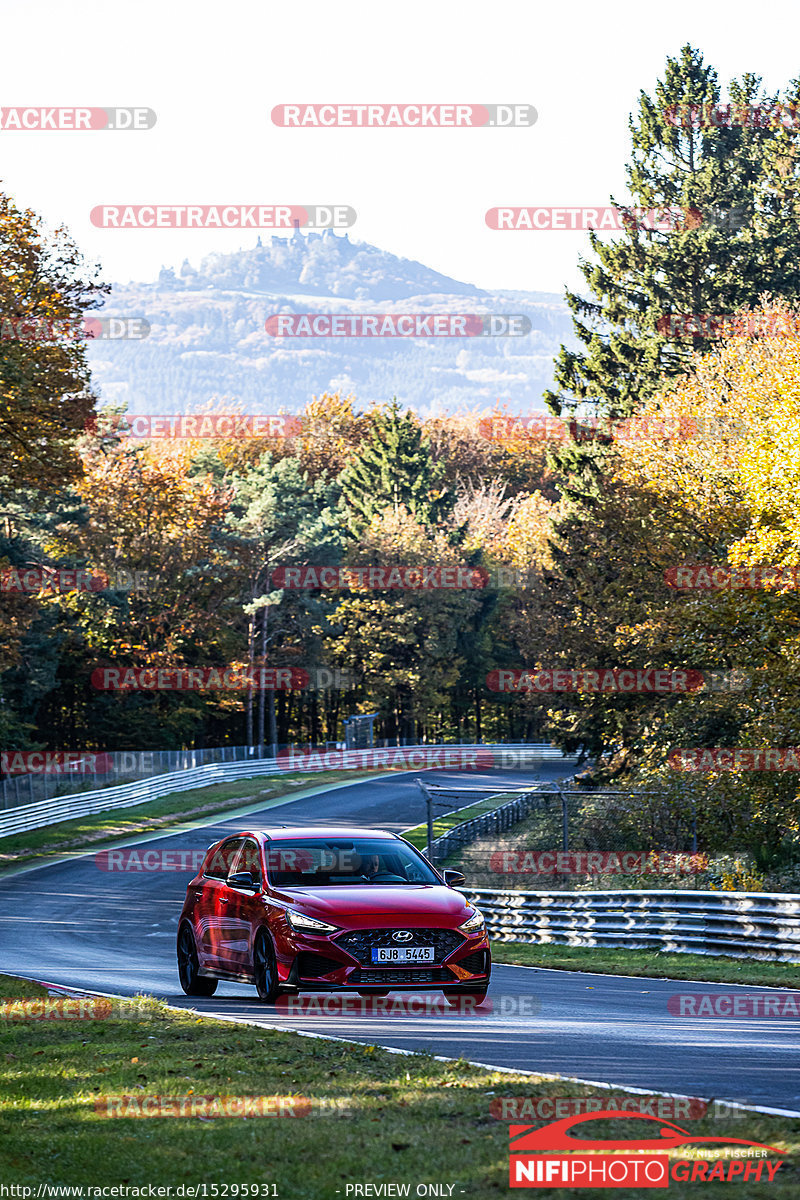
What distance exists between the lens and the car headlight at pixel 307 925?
1186cm

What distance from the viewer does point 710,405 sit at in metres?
36.4

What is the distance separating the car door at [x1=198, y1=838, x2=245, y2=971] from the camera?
1361 cm

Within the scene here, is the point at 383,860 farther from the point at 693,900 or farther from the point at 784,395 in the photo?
the point at 784,395

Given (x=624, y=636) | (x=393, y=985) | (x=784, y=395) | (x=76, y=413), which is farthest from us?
(x=624, y=636)

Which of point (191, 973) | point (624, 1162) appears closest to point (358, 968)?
point (191, 973)

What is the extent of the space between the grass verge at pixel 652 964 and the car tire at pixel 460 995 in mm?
4407

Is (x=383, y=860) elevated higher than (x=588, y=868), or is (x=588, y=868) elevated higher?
(x=383, y=860)

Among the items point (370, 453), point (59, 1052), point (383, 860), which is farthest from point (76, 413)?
point (370, 453)

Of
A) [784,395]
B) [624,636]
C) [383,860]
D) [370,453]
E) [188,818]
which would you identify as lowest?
[188,818]

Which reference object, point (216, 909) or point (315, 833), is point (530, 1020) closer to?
point (315, 833)

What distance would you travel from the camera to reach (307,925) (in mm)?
11945

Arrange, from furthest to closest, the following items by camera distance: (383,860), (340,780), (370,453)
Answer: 1. (370,453)
2. (340,780)
3. (383,860)

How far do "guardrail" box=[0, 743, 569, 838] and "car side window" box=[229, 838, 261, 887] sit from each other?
101 ft

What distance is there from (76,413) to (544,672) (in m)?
15.1
